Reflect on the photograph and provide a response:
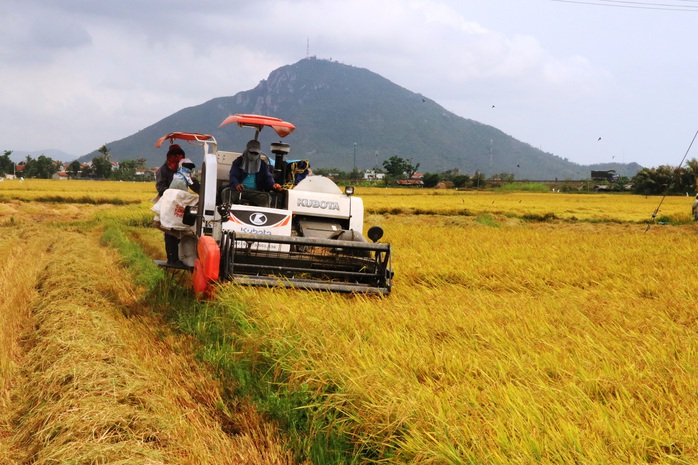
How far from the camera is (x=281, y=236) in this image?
6.55 m

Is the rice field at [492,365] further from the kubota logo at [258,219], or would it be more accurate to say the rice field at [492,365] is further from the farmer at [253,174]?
the farmer at [253,174]

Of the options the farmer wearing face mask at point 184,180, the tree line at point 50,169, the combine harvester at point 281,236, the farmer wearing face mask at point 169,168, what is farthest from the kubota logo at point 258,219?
the tree line at point 50,169

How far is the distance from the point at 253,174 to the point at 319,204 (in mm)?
875

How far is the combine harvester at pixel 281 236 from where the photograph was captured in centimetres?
648

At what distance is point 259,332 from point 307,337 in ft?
2.11

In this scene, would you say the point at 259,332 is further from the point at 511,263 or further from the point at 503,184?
the point at 503,184

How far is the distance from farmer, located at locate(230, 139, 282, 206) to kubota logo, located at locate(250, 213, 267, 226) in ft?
1.66

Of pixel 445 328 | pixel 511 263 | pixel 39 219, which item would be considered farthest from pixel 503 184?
pixel 445 328

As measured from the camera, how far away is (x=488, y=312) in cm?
568

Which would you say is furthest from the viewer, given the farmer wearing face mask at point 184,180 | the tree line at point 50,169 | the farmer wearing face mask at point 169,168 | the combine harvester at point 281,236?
the tree line at point 50,169

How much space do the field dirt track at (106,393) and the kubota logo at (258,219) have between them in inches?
57.4

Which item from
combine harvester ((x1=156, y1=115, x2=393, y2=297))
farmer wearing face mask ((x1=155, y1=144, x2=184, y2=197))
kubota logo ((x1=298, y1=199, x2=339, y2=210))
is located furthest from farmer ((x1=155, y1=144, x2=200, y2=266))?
kubota logo ((x1=298, y1=199, x2=339, y2=210))

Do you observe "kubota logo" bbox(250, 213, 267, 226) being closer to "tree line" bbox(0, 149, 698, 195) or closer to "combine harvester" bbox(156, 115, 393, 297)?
"combine harvester" bbox(156, 115, 393, 297)

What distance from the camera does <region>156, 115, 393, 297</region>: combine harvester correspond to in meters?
6.48
